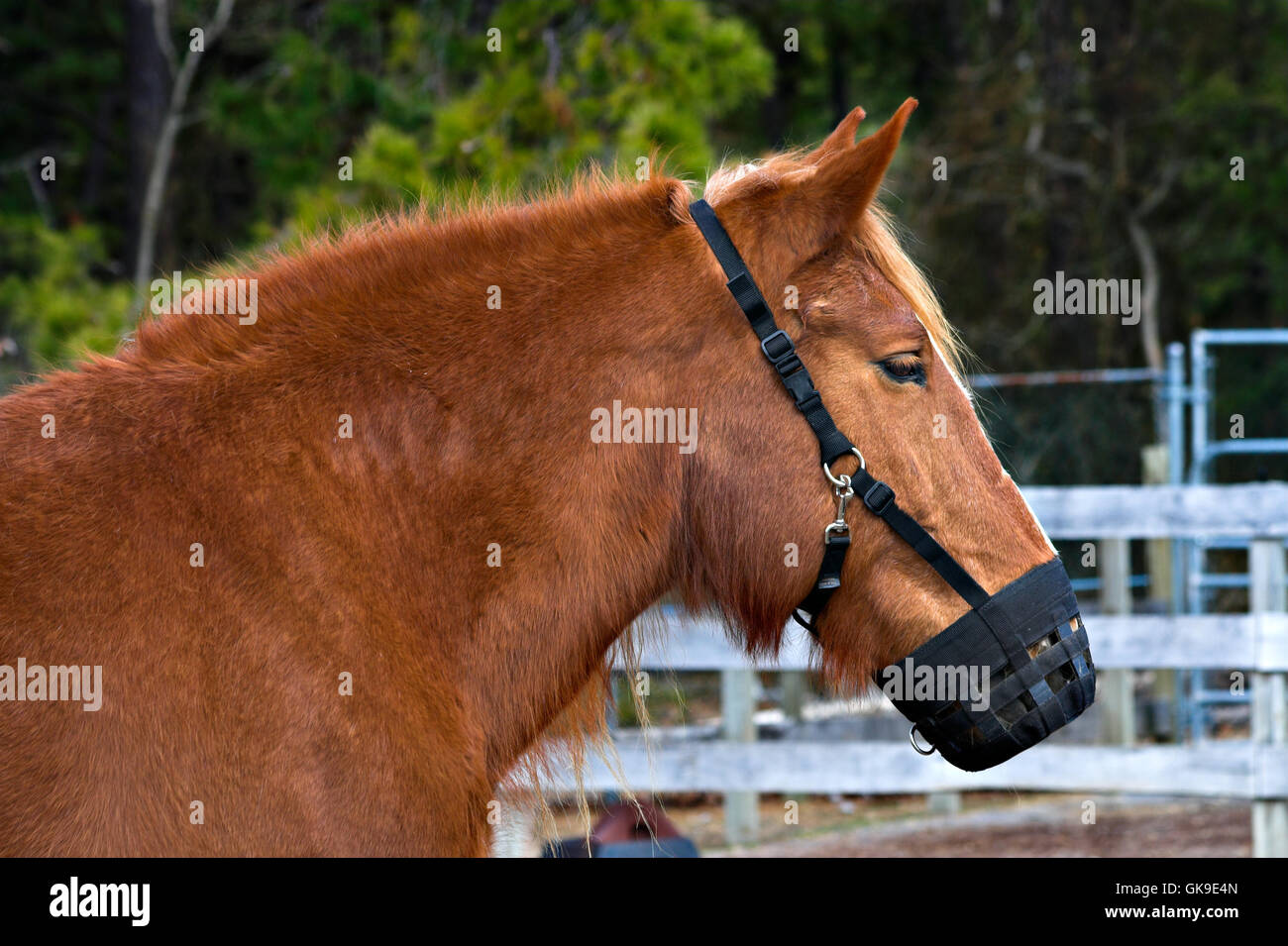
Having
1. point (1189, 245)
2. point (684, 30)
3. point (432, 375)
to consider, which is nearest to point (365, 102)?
point (684, 30)

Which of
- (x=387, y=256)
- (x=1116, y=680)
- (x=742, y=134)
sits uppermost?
(x=742, y=134)

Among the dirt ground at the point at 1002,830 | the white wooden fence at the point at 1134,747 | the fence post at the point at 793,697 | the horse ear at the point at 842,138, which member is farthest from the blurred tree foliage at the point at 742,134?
the dirt ground at the point at 1002,830

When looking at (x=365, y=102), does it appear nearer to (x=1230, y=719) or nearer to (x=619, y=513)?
(x=619, y=513)

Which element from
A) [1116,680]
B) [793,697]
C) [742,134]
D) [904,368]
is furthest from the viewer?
[742,134]

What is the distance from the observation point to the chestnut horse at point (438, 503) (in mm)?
1912

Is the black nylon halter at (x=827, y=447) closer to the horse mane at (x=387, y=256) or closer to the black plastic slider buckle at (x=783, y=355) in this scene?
the black plastic slider buckle at (x=783, y=355)

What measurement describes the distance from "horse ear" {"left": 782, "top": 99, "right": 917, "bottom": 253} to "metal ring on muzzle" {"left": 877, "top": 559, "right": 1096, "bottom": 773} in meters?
0.80

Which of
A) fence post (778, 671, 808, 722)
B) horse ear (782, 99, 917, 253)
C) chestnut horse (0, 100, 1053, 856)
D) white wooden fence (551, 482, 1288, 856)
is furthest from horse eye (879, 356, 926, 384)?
fence post (778, 671, 808, 722)

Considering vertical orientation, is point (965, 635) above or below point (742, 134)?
below

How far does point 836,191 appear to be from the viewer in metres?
2.30

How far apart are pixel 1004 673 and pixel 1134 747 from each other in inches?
145

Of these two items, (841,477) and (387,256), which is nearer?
(841,477)

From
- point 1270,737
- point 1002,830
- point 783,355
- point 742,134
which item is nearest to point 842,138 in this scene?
point 783,355

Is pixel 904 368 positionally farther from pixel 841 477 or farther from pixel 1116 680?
pixel 1116 680
